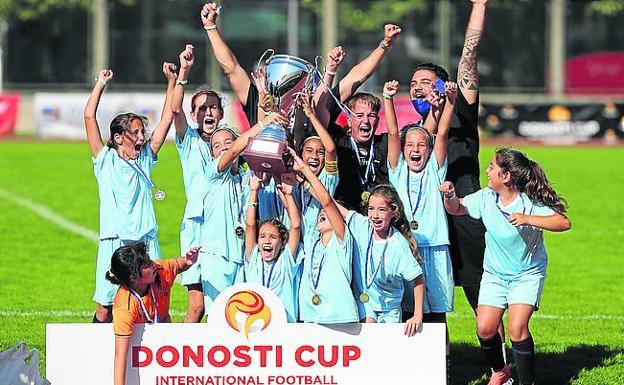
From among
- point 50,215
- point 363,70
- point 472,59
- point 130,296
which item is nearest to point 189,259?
point 130,296

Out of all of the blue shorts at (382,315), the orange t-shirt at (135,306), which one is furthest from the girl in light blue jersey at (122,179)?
the blue shorts at (382,315)

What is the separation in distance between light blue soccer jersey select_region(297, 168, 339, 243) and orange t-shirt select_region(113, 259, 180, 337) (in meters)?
0.86

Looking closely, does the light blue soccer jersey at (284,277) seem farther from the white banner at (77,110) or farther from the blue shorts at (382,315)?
the white banner at (77,110)

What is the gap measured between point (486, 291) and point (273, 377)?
1384 millimetres

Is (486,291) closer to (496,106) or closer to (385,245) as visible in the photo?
(385,245)

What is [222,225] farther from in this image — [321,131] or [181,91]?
[321,131]

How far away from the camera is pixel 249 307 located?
25.4 ft

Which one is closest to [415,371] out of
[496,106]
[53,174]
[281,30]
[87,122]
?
[87,122]

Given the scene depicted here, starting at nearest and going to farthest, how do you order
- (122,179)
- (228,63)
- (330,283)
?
(330,283) → (228,63) → (122,179)

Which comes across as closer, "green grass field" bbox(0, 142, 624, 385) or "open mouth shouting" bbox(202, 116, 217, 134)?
"open mouth shouting" bbox(202, 116, 217, 134)

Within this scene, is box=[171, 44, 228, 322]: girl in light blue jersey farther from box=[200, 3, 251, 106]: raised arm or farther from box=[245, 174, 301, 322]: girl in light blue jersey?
box=[245, 174, 301, 322]: girl in light blue jersey

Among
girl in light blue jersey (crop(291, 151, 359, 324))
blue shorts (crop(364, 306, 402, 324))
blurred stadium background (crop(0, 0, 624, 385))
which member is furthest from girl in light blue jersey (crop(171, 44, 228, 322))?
blurred stadium background (crop(0, 0, 624, 385))

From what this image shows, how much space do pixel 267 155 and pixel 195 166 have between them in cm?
137

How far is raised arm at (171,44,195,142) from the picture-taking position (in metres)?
8.46
